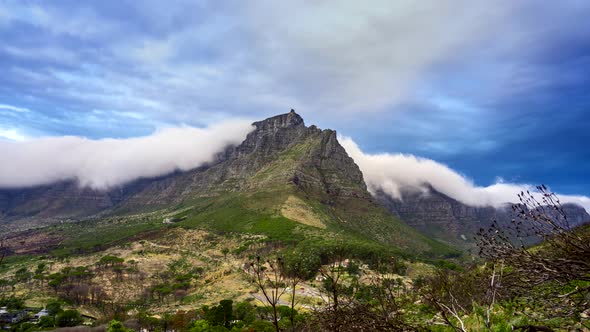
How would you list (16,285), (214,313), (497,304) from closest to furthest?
(497,304)
(214,313)
(16,285)

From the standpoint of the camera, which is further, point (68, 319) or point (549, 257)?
point (68, 319)

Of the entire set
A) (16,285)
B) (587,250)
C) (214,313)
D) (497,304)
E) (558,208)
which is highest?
(558,208)

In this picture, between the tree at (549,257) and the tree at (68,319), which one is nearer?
the tree at (549,257)

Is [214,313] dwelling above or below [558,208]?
below

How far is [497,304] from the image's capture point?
1141 cm

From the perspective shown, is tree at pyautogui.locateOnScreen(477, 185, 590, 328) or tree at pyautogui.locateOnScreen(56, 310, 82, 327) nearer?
tree at pyautogui.locateOnScreen(477, 185, 590, 328)

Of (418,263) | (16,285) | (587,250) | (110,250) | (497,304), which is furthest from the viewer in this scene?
(110,250)

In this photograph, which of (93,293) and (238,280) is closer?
(93,293)

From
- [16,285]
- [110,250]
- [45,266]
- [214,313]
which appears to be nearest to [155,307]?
[214,313]

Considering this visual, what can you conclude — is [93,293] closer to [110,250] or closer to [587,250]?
[110,250]

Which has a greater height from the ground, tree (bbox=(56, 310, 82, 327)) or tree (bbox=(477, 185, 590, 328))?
tree (bbox=(477, 185, 590, 328))

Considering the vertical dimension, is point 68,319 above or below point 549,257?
below

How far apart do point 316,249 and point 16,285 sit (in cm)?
9542

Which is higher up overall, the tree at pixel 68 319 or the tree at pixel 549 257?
the tree at pixel 549 257
